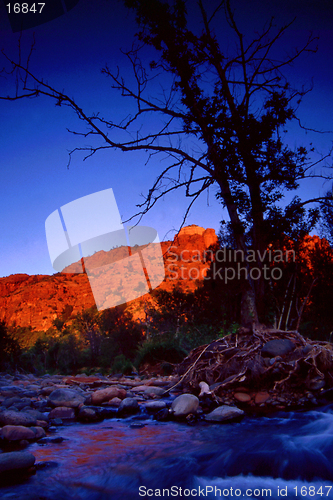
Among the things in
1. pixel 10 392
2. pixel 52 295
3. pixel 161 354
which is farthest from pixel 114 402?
pixel 52 295

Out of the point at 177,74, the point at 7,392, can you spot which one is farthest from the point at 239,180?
the point at 7,392

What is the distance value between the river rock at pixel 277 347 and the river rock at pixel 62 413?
11.6 feet

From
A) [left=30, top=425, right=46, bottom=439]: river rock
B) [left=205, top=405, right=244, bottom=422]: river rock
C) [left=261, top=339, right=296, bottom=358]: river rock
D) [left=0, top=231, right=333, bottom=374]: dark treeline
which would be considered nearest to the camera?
[left=30, top=425, right=46, bottom=439]: river rock

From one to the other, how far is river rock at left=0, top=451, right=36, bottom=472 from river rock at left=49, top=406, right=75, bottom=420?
226 centimetres

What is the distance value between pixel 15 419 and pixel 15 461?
148 centimetres

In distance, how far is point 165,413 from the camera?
474cm

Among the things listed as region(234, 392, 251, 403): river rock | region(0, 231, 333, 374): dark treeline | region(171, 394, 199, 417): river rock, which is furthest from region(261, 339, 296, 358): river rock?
region(0, 231, 333, 374): dark treeline

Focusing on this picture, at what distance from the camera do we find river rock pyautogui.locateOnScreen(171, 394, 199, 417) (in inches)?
183

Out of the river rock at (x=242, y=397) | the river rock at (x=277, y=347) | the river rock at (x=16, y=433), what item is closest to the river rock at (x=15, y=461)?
the river rock at (x=16, y=433)

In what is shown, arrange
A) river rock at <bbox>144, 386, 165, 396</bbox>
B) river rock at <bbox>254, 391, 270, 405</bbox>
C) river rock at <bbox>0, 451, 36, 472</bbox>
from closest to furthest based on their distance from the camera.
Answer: river rock at <bbox>0, 451, 36, 472</bbox>, river rock at <bbox>254, 391, 270, 405</bbox>, river rock at <bbox>144, 386, 165, 396</bbox>

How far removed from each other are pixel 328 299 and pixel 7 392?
12.7 metres

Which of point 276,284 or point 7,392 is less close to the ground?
point 276,284

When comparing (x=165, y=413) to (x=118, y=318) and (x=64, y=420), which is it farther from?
(x=118, y=318)

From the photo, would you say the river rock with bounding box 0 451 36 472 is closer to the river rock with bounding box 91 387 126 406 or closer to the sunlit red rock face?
the river rock with bounding box 91 387 126 406
